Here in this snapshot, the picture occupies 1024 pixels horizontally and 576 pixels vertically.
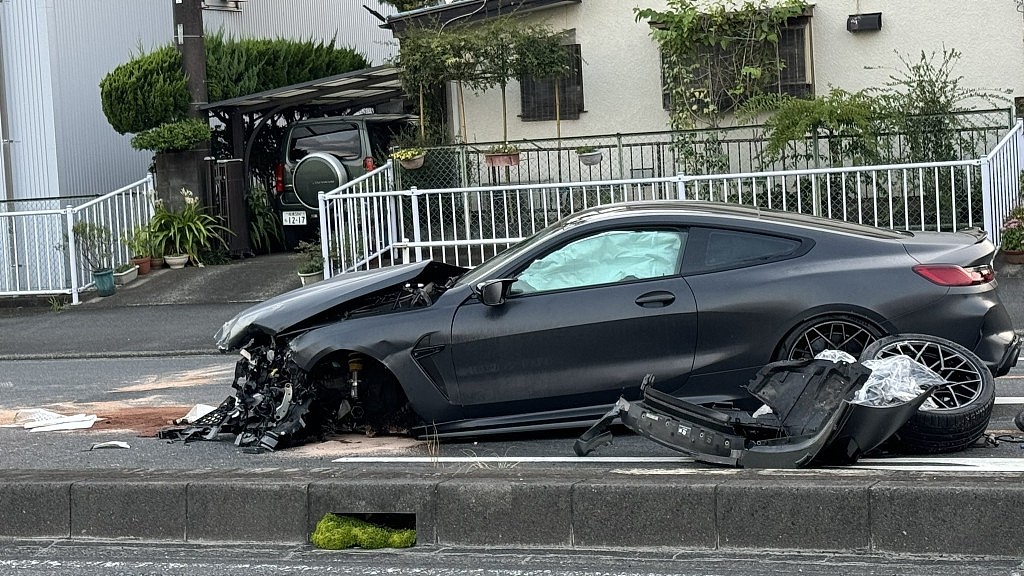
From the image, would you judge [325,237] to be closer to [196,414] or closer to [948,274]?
[196,414]

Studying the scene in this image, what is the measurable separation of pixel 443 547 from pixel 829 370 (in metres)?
2.10

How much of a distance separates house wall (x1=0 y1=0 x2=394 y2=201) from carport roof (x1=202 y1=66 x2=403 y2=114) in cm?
95

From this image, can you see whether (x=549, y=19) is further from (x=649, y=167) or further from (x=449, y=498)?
(x=449, y=498)

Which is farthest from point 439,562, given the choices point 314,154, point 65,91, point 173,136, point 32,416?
point 65,91

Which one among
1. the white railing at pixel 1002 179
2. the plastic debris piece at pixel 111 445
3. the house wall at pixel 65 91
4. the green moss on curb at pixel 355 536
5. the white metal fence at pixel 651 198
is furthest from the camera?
the house wall at pixel 65 91

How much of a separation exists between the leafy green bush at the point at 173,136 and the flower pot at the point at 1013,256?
10.7 m

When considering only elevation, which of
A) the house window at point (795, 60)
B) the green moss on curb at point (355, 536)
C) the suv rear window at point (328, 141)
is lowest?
the green moss on curb at point (355, 536)

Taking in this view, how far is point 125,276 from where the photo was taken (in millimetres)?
17656

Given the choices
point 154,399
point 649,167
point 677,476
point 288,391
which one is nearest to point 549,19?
point 649,167

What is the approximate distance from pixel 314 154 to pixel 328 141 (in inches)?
23.5

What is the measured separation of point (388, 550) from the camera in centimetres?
599

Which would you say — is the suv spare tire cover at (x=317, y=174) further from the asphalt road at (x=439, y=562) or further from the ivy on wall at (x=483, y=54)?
the asphalt road at (x=439, y=562)

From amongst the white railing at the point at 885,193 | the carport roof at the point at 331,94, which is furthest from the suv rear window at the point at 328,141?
the white railing at the point at 885,193

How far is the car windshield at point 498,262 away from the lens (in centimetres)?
776
